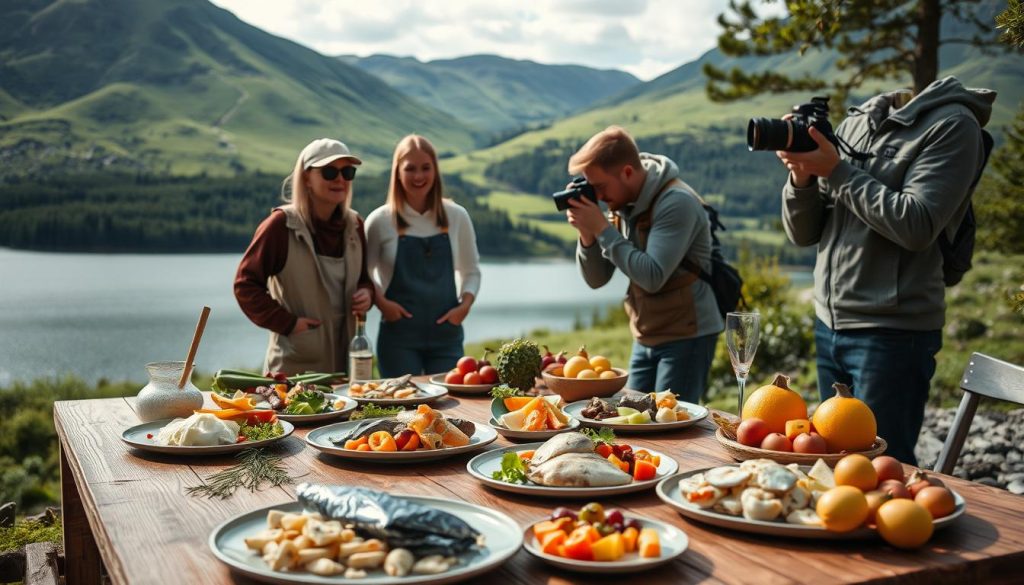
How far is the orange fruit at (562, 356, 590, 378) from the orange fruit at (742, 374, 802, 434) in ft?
3.40

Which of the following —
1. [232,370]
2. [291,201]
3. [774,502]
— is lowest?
[232,370]

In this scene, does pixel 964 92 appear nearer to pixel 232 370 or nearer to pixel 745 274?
pixel 232 370

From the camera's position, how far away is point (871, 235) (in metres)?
3.15

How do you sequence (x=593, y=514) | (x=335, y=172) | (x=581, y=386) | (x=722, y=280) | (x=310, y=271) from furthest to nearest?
(x=310, y=271) → (x=335, y=172) → (x=722, y=280) → (x=581, y=386) → (x=593, y=514)

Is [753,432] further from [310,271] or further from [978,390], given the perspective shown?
[310,271]

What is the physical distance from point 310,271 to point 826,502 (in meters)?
3.21

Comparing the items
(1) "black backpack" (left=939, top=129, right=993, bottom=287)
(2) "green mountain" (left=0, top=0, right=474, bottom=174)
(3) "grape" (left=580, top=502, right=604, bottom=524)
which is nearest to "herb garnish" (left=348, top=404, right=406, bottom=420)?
(3) "grape" (left=580, top=502, right=604, bottom=524)

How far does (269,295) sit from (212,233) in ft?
195

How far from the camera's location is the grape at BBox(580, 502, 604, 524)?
1.59 meters

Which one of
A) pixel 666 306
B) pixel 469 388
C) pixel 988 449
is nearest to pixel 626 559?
pixel 469 388

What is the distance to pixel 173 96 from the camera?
12269 cm

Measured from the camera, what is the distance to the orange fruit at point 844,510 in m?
1.62

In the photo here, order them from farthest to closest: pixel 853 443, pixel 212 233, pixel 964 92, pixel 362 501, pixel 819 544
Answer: pixel 212 233 < pixel 964 92 < pixel 853 443 < pixel 819 544 < pixel 362 501

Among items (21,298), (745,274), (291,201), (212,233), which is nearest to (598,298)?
(212,233)
